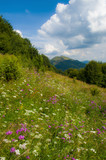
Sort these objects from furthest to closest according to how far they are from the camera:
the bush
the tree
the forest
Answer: the tree → the forest → the bush

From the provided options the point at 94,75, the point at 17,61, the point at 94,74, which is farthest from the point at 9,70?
the point at 94,75

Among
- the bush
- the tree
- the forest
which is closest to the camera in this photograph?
the bush

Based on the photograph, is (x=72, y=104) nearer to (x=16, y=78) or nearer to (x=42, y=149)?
(x=42, y=149)

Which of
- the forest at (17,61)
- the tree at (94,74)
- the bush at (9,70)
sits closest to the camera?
the bush at (9,70)

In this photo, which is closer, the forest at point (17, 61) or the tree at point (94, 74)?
the forest at point (17, 61)

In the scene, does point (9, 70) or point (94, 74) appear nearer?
point (9, 70)

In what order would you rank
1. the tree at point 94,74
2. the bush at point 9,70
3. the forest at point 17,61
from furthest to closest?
the tree at point 94,74 < the forest at point 17,61 < the bush at point 9,70

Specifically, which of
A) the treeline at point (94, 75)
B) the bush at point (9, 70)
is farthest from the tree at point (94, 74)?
the bush at point (9, 70)

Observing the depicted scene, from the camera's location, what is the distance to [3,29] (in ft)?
88.4

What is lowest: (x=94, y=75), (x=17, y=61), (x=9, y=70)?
(x=9, y=70)

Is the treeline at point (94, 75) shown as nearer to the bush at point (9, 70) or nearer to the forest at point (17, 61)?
the forest at point (17, 61)

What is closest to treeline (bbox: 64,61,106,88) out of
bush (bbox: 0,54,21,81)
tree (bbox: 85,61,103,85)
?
tree (bbox: 85,61,103,85)

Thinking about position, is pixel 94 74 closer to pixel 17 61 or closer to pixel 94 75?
pixel 94 75

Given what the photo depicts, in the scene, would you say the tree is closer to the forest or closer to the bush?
the forest
